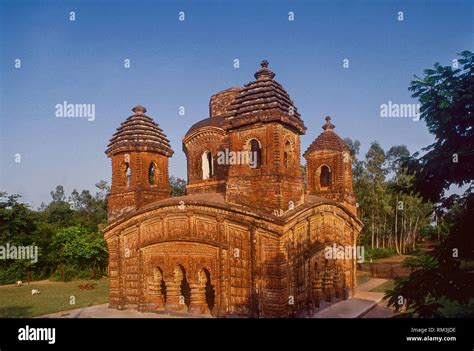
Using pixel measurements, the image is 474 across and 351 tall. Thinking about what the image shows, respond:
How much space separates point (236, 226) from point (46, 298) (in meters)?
13.0

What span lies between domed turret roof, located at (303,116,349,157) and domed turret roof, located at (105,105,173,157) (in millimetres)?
6954

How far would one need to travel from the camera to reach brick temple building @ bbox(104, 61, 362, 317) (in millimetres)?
10531

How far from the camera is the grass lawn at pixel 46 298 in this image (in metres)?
15.3

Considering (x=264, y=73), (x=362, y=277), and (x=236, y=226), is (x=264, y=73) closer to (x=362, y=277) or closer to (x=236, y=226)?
(x=236, y=226)

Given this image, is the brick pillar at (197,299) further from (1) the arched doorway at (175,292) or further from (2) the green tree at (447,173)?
(2) the green tree at (447,173)

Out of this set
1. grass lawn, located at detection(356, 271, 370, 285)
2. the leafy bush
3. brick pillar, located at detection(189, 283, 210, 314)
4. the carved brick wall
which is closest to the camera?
the carved brick wall

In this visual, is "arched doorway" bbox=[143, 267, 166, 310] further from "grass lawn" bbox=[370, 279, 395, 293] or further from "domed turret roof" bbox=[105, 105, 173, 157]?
"grass lawn" bbox=[370, 279, 395, 293]

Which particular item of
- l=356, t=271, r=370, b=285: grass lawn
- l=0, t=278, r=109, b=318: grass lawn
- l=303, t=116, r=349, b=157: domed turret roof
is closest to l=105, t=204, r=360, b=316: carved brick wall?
l=303, t=116, r=349, b=157: domed turret roof

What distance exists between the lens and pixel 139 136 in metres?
14.4

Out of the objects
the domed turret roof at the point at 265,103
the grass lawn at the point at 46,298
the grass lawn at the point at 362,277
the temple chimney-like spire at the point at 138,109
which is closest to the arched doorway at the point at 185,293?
the grass lawn at the point at 46,298

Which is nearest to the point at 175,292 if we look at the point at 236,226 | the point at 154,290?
the point at 154,290
